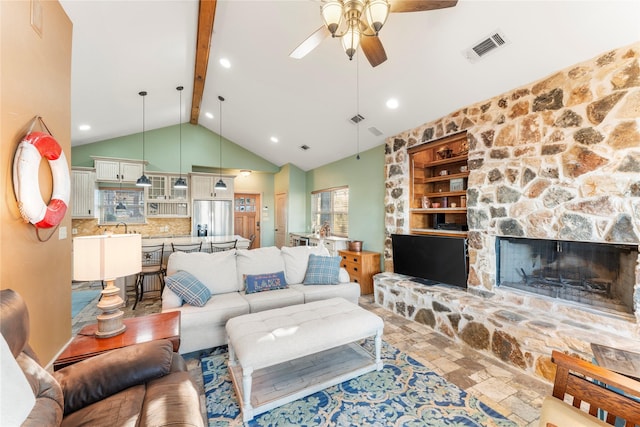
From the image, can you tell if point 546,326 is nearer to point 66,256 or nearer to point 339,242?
point 339,242

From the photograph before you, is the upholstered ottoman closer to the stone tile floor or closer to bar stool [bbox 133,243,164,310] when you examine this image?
the stone tile floor

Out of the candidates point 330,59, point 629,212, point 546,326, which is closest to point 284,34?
point 330,59

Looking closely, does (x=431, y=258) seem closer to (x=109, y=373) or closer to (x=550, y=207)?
(x=550, y=207)

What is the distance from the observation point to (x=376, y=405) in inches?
81.4

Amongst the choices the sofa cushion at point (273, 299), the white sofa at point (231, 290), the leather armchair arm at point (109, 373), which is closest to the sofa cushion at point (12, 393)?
the leather armchair arm at point (109, 373)

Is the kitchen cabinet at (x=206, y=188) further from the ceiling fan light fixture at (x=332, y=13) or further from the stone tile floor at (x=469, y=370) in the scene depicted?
the ceiling fan light fixture at (x=332, y=13)

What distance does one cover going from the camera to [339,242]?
18.5ft

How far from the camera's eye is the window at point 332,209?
6.34 metres

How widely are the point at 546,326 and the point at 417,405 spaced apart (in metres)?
1.45

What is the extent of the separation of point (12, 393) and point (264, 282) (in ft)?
8.10

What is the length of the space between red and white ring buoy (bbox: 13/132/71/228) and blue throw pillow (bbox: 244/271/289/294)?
1.88m

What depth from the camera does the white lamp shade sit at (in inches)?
72.9

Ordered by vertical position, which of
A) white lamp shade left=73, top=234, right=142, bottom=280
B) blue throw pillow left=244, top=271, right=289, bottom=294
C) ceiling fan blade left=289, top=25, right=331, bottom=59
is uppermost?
ceiling fan blade left=289, top=25, right=331, bottom=59

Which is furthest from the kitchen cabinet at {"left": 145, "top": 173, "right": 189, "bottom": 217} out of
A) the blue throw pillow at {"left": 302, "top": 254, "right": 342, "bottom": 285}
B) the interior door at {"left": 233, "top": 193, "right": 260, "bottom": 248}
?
the blue throw pillow at {"left": 302, "top": 254, "right": 342, "bottom": 285}
